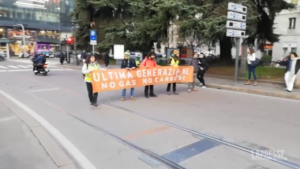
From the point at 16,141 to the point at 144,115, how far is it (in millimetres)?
3196

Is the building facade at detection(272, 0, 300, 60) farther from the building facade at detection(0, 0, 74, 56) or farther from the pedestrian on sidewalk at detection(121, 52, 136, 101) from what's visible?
the building facade at detection(0, 0, 74, 56)

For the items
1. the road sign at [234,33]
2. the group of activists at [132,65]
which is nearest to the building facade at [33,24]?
the road sign at [234,33]

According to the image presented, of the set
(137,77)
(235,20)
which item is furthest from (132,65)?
(235,20)

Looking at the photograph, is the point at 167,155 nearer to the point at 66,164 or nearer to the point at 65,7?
the point at 66,164

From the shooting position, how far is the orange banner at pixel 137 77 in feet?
27.6

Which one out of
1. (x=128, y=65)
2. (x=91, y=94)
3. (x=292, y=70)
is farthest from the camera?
(x=292, y=70)

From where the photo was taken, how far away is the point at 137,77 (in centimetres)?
938

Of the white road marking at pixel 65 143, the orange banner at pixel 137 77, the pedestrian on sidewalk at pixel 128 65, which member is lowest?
the white road marking at pixel 65 143

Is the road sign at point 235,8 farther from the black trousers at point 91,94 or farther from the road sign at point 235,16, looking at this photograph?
the black trousers at point 91,94

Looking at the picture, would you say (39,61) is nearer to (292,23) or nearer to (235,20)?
(235,20)

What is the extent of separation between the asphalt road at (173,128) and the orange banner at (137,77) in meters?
0.62

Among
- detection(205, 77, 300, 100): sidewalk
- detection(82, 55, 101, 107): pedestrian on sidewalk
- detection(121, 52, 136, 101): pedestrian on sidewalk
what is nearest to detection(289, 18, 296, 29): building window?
detection(205, 77, 300, 100): sidewalk

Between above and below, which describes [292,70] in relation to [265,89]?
above

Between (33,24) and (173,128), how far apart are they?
76.7 metres
